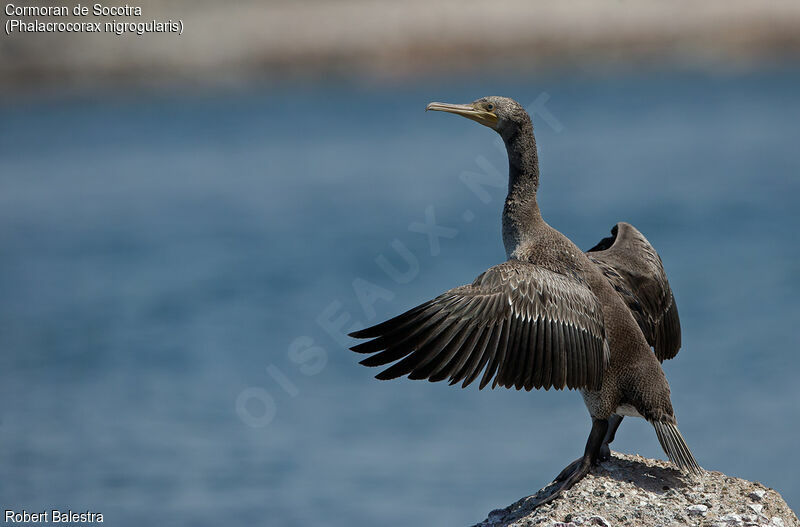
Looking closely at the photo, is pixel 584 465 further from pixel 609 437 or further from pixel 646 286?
pixel 646 286

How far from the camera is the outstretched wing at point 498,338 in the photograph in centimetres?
764

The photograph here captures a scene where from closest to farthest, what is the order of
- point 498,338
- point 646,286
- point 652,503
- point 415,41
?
point 652,503
point 498,338
point 646,286
point 415,41

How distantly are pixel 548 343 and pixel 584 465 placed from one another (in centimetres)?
91

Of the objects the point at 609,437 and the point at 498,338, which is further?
the point at 609,437

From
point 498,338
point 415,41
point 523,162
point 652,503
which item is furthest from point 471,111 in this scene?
point 415,41

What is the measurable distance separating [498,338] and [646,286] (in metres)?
1.92

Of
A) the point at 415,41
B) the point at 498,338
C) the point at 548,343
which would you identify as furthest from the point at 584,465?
the point at 415,41

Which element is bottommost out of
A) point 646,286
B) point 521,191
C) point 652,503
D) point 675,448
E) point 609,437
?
point 652,503

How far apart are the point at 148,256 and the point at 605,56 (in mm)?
21548

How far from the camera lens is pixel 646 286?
9.07 metres

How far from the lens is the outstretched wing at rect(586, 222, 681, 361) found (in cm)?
890

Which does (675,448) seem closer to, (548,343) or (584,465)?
(584,465)

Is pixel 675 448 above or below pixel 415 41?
below

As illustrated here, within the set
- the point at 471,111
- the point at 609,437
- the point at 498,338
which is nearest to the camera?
the point at 498,338
